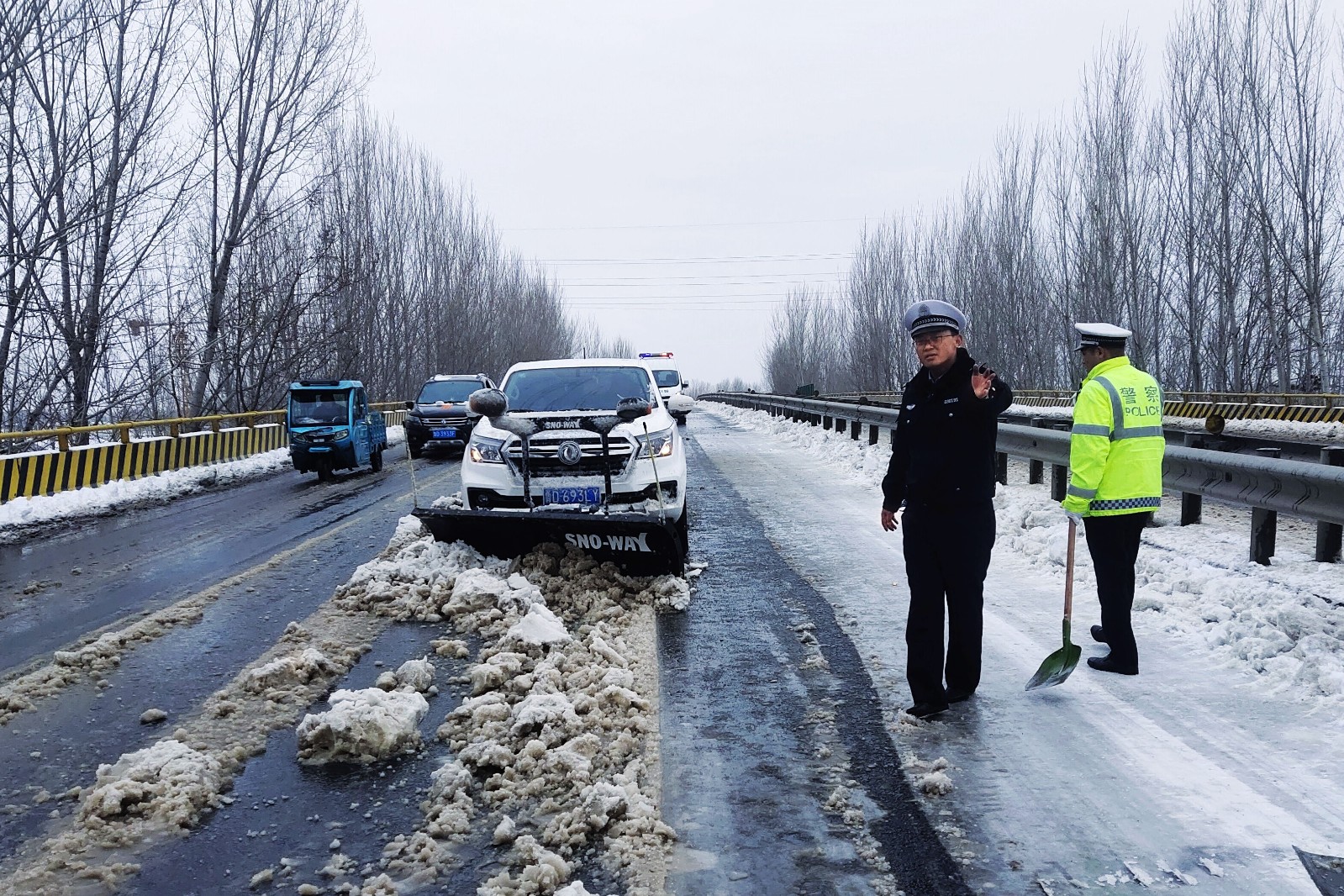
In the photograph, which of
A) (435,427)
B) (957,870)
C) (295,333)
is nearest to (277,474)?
(435,427)

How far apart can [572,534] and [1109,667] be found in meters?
3.63

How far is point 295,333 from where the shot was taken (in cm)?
2777

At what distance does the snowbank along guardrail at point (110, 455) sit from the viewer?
1350cm

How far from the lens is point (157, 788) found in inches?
147

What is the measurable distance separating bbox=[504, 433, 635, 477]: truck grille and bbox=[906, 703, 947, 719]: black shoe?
3.90 m

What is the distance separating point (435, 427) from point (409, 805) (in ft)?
59.9

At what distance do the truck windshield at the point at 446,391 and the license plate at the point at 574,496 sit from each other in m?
15.2

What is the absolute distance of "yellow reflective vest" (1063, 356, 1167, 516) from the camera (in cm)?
511

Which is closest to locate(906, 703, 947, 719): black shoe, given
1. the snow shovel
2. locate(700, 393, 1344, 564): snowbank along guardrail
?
the snow shovel

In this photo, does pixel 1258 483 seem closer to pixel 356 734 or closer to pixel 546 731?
pixel 546 731

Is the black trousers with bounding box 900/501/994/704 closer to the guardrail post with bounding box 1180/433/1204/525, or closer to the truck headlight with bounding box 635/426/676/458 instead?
the truck headlight with bounding box 635/426/676/458

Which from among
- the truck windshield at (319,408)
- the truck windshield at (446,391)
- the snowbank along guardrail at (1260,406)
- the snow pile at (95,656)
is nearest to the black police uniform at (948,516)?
the snow pile at (95,656)

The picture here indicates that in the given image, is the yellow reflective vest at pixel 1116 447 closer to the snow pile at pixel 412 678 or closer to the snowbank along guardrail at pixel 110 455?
the snow pile at pixel 412 678

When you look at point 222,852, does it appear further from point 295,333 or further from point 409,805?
point 295,333
